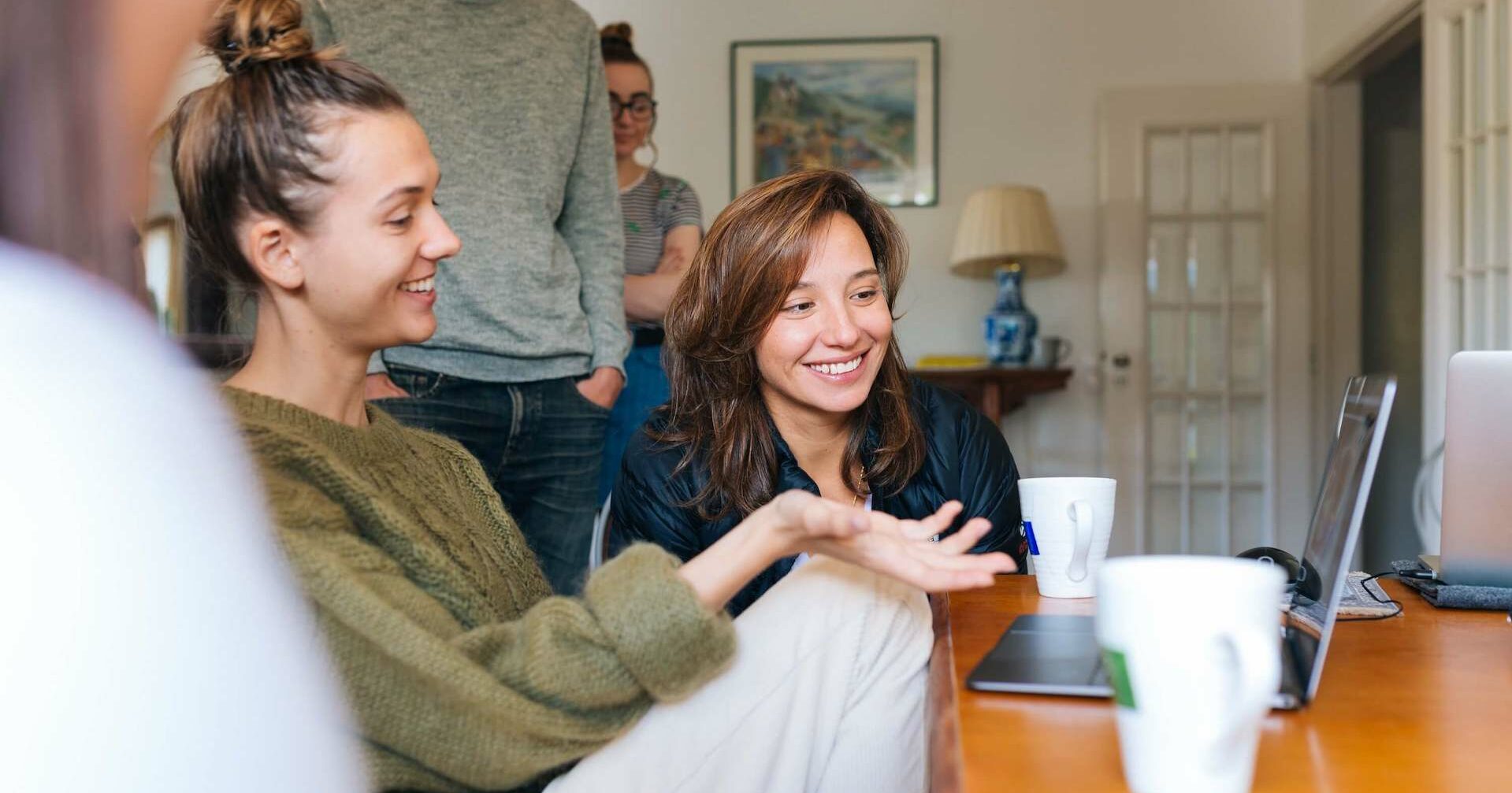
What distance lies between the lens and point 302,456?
89 centimetres

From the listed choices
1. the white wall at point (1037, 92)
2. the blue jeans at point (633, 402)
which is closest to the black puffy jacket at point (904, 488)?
the blue jeans at point (633, 402)

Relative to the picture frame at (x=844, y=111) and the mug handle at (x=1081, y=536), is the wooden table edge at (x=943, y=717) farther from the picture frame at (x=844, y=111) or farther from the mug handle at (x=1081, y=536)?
the picture frame at (x=844, y=111)

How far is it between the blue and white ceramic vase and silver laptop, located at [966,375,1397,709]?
326cm

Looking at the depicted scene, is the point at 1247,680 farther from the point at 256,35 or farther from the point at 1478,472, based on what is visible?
the point at 256,35

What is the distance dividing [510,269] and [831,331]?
0.53 metres

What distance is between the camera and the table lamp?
419 cm

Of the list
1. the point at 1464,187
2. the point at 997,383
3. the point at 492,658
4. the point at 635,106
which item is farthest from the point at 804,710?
the point at 997,383

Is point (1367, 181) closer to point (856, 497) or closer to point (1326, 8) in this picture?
point (1326, 8)

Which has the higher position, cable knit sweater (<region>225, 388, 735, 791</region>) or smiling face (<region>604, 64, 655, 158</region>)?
smiling face (<region>604, 64, 655, 158</region>)

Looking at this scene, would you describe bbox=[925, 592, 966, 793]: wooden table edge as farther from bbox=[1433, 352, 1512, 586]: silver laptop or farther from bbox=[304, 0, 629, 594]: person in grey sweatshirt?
bbox=[304, 0, 629, 594]: person in grey sweatshirt

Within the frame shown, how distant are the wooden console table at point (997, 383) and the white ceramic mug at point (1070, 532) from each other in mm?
2965

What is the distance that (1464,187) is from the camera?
334 cm

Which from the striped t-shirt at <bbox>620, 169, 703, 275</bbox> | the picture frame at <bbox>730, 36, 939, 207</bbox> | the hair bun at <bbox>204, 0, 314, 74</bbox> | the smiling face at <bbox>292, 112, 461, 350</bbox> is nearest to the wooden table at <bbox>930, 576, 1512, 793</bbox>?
the smiling face at <bbox>292, 112, 461, 350</bbox>

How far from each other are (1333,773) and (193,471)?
1.83 ft
